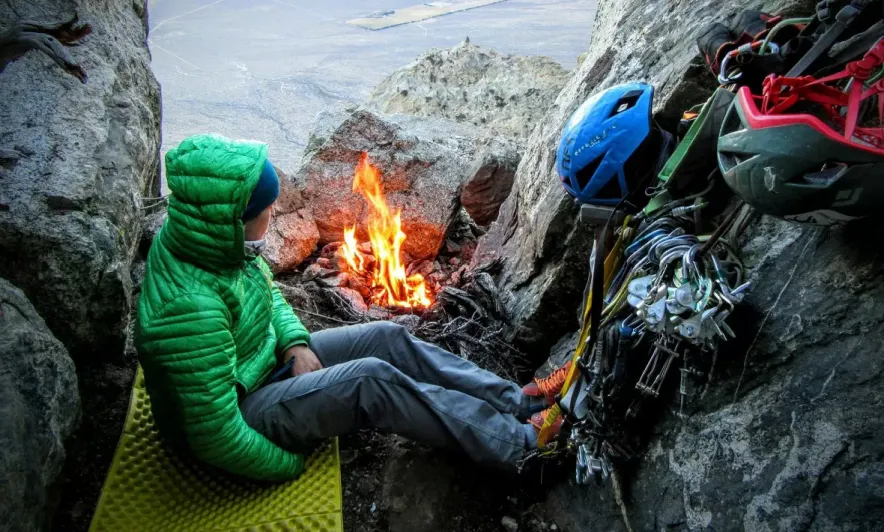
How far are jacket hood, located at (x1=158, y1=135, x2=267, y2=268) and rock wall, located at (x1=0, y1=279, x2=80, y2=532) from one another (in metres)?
0.58

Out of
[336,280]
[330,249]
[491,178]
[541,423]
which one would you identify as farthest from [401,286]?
[541,423]

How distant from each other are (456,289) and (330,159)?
5.92ft

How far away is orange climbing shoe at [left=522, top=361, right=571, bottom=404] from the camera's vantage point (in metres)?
2.80

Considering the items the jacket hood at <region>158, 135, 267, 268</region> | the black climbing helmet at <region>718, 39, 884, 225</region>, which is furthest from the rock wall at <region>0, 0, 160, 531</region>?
the black climbing helmet at <region>718, 39, 884, 225</region>

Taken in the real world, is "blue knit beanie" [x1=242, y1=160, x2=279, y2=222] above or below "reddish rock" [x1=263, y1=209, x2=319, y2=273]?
above

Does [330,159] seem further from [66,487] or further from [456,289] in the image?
[66,487]

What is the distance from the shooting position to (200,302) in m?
2.20

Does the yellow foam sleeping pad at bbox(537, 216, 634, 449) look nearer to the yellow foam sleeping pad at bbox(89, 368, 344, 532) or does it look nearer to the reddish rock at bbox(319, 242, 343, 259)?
the yellow foam sleeping pad at bbox(89, 368, 344, 532)

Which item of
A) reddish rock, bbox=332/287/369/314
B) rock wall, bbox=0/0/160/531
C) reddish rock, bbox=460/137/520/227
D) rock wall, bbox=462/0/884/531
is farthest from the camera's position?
reddish rock, bbox=460/137/520/227

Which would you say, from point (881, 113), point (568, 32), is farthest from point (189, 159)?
point (568, 32)

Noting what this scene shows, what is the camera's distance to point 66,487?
262cm

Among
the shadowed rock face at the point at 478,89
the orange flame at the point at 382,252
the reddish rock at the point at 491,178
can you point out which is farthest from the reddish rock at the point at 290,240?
the shadowed rock face at the point at 478,89

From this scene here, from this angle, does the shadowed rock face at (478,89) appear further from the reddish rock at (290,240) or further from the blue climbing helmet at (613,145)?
the blue climbing helmet at (613,145)

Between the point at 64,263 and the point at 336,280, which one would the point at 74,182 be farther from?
the point at 336,280
